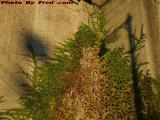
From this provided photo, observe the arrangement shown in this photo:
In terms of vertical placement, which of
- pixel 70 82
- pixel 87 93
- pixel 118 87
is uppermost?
pixel 70 82

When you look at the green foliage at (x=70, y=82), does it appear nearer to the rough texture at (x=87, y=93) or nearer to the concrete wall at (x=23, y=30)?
the rough texture at (x=87, y=93)

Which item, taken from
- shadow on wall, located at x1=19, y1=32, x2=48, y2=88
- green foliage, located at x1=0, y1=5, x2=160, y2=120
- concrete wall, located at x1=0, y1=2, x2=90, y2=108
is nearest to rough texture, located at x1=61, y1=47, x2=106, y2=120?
green foliage, located at x1=0, y1=5, x2=160, y2=120

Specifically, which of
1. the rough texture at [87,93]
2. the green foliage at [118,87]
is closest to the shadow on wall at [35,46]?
the rough texture at [87,93]

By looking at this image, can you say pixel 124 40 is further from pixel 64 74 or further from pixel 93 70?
pixel 64 74

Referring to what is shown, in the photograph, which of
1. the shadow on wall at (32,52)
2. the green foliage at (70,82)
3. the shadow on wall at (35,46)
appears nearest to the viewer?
the green foliage at (70,82)

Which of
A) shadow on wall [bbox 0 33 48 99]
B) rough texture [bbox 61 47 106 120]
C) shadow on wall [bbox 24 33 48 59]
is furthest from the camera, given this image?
shadow on wall [bbox 24 33 48 59]

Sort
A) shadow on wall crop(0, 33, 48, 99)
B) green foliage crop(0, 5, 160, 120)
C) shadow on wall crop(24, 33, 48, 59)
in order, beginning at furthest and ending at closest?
1. shadow on wall crop(24, 33, 48, 59)
2. shadow on wall crop(0, 33, 48, 99)
3. green foliage crop(0, 5, 160, 120)

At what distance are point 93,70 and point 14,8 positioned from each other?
3.42 metres

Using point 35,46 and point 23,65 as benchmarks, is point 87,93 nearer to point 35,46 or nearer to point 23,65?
point 23,65

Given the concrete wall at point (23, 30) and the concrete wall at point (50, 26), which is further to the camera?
the concrete wall at point (23, 30)

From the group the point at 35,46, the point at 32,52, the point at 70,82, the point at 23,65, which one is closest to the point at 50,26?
the point at 35,46

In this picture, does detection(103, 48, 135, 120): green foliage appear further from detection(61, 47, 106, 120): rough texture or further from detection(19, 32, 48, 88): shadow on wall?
detection(19, 32, 48, 88): shadow on wall

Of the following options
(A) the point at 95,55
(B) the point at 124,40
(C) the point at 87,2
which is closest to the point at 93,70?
(A) the point at 95,55

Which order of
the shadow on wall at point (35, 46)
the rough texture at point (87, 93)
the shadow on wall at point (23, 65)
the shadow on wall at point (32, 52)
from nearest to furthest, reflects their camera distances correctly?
the rough texture at point (87, 93), the shadow on wall at point (23, 65), the shadow on wall at point (32, 52), the shadow on wall at point (35, 46)
